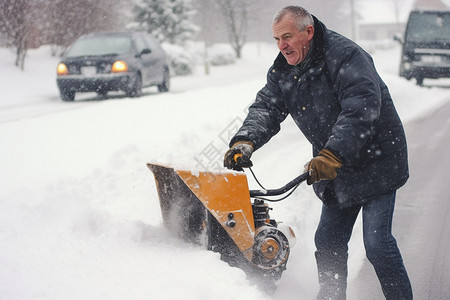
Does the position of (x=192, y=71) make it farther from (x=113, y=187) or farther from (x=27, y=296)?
(x=27, y=296)

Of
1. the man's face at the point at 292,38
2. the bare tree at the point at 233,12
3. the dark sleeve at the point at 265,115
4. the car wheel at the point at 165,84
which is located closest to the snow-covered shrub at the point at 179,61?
the car wheel at the point at 165,84

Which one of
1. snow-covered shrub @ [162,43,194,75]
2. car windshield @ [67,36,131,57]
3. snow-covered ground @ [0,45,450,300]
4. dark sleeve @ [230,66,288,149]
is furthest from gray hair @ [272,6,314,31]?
snow-covered shrub @ [162,43,194,75]

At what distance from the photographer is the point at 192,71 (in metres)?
26.2

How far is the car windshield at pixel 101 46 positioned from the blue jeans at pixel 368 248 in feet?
34.5

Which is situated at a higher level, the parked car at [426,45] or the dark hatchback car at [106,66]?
the dark hatchback car at [106,66]

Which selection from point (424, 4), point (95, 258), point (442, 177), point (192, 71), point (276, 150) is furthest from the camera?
point (424, 4)

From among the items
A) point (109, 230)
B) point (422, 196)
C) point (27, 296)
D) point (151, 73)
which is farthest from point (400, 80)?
point (27, 296)

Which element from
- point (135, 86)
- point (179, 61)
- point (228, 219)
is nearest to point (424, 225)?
point (228, 219)

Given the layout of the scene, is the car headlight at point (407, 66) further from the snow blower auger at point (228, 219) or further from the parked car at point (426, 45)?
the snow blower auger at point (228, 219)

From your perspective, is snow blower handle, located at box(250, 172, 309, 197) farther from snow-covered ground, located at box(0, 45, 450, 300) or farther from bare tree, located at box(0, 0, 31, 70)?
bare tree, located at box(0, 0, 31, 70)

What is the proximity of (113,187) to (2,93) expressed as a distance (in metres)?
11.6

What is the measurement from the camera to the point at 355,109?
272 centimetres

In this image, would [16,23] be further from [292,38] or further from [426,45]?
[292,38]

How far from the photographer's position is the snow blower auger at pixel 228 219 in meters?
3.29
